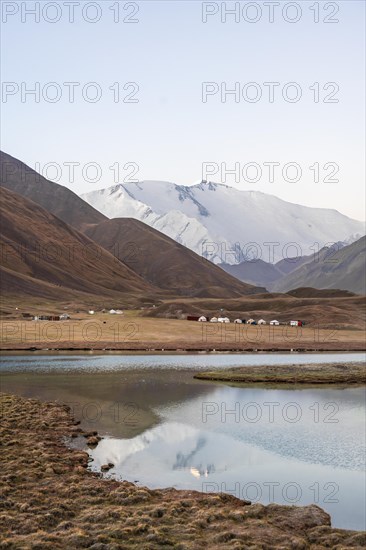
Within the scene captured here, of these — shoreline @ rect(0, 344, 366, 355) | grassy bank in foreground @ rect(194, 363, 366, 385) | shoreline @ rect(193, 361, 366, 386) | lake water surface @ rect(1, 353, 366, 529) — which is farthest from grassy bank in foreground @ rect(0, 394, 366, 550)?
shoreline @ rect(0, 344, 366, 355)

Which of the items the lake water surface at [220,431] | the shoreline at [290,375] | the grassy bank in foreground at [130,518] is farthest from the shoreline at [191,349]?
the grassy bank in foreground at [130,518]

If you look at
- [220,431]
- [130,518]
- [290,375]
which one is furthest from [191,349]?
[130,518]

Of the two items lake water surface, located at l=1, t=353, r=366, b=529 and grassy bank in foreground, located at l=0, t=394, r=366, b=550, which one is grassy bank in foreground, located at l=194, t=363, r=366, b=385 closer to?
lake water surface, located at l=1, t=353, r=366, b=529

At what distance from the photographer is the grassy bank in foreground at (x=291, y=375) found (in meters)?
75.8

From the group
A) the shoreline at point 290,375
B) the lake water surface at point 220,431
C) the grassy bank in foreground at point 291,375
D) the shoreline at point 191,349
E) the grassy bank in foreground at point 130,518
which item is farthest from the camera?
the shoreline at point 191,349

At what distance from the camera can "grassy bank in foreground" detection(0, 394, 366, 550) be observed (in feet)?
79.1

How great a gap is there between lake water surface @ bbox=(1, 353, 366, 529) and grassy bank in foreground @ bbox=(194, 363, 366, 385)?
13.0 feet

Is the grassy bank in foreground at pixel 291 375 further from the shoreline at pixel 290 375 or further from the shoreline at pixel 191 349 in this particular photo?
the shoreline at pixel 191 349

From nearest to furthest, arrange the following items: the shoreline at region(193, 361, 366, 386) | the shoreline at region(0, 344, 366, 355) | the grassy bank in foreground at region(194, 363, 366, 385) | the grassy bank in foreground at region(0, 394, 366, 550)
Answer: the grassy bank in foreground at region(0, 394, 366, 550) → the shoreline at region(193, 361, 366, 386) → the grassy bank in foreground at region(194, 363, 366, 385) → the shoreline at region(0, 344, 366, 355)

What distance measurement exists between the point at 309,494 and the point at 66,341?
9539cm

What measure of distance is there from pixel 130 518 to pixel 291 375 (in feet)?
180

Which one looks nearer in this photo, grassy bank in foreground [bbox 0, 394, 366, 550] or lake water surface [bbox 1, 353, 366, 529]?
grassy bank in foreground [bbox 0, 394, 366, 550]

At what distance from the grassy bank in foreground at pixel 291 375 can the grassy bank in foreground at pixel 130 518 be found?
43.2 metres

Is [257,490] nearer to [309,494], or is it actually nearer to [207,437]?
[309,494]
